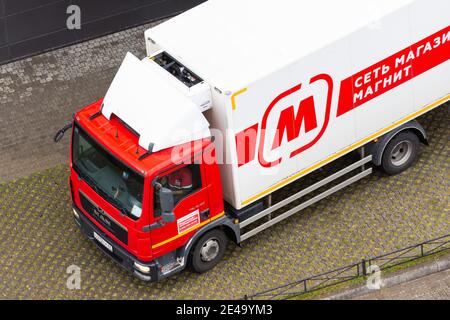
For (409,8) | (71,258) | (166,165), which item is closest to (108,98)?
(166,165)

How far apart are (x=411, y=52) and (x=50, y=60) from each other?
8489 millimetres

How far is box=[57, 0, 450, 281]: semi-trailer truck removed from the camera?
19094 mm

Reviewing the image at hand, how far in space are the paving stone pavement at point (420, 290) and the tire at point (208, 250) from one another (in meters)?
2.49

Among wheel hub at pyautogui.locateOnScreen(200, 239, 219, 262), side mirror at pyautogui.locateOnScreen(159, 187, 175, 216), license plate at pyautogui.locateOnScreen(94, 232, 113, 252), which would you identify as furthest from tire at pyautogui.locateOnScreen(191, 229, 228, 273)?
side mirror at pyautogui.locateOnScreen(159, 187, 175, 216)

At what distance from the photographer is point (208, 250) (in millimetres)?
20578

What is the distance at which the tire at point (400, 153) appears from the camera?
21812mm

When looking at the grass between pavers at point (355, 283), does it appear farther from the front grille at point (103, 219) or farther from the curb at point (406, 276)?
the front grille at point (103, 219)

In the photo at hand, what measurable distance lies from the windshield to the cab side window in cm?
30

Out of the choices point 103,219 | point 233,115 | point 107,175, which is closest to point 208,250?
point 103,219

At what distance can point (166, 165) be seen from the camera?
18.9 m

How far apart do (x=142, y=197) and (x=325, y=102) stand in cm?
353

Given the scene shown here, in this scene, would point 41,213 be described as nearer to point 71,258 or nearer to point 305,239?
point 71,258

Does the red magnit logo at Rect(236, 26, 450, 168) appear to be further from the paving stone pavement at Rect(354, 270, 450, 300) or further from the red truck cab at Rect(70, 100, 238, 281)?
the paving stone pavement at Rect(354, 270, 450, 300)

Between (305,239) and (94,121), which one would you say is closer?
(94,121)
